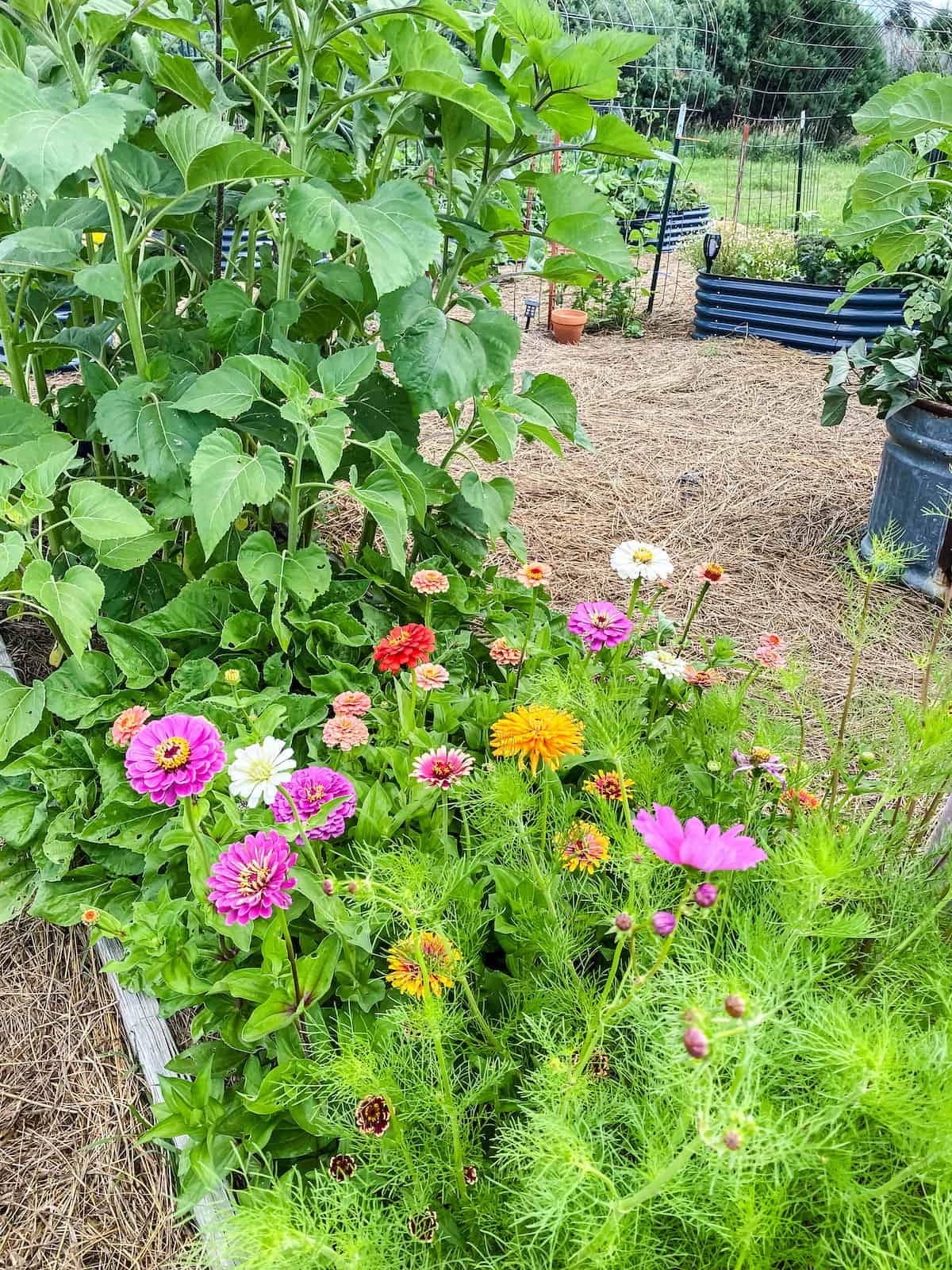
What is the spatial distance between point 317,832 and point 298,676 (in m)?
0.55

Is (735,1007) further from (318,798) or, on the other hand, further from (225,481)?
(225,481)

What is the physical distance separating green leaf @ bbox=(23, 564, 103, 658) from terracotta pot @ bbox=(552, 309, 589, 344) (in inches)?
176

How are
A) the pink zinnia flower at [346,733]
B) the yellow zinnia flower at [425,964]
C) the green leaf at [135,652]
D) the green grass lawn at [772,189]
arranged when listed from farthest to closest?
the green grass lawn at [772,189]
the green leaf at [135,652]
the pink zinnia flower at [346,733]
the yellow zinnia flower at [425,964]

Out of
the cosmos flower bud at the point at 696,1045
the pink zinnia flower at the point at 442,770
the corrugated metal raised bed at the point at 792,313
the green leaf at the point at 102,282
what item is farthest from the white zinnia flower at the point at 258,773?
the corrugated metal raised bed at the point at 792,313

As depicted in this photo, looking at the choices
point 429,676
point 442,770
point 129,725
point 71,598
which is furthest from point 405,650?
point 71,598

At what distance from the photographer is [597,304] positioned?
18.8 ft

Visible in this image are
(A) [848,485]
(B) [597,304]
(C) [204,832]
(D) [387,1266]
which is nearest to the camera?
(D) [387,1266]

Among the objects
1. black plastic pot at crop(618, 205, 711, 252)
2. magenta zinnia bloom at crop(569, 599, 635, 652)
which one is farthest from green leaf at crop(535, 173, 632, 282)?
black plastic pot at crop(618, 205, 711, 252)

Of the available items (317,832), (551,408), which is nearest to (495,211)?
(551,408)

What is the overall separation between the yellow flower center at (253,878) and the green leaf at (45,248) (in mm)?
1085

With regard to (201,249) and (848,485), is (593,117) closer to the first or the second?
(201,249)

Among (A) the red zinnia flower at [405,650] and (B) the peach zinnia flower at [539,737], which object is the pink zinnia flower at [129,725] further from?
(B) the peach zinnia flower at [539,737]

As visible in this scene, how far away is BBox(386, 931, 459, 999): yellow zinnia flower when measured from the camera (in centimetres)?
77

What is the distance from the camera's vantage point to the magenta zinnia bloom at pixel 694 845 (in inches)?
22.5
